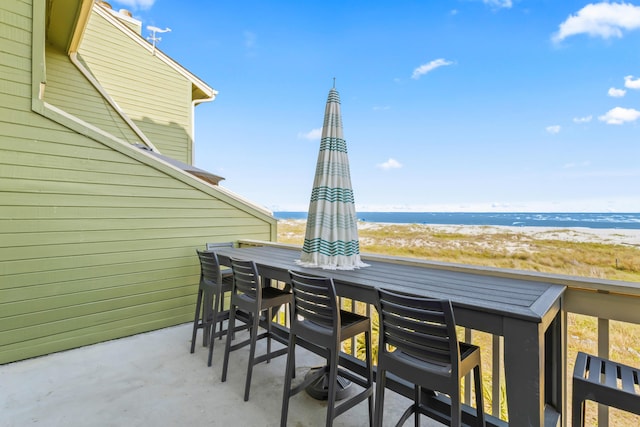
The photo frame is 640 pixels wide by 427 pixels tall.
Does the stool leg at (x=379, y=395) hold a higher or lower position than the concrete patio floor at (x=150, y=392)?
higher

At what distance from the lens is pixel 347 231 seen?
2709 millimetres

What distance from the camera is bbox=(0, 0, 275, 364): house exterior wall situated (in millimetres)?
2920

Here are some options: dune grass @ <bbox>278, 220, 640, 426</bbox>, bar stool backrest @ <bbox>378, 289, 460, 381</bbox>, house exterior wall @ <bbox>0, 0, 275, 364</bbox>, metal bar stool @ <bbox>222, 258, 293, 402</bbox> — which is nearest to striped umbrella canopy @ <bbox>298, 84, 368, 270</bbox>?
metal bar stool @ <bbox>222, 258, 293, 402</bbox>

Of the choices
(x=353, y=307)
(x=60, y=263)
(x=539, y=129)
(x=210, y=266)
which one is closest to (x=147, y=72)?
(x=60, y=263)

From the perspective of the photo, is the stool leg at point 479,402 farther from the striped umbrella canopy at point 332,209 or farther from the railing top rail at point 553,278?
the striped umbrella canopy at point 332,209

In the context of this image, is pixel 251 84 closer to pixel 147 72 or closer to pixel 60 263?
pixel 147 72

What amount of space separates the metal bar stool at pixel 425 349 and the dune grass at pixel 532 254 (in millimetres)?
7334

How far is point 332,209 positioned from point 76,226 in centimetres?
288

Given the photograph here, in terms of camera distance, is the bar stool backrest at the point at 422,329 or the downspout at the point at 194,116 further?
the downspout at the point at 194,116

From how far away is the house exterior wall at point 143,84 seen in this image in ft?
19.1

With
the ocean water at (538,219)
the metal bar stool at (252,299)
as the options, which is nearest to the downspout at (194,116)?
the metal bar stool at (252,299)

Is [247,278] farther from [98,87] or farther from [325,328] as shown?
[98,87]

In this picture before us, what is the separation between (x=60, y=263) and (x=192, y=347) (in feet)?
5.53

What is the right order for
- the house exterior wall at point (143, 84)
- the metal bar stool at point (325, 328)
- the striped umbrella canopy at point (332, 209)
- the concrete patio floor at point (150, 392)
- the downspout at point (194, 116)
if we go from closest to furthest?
the metal bar stool at point (325, 328)
the concrete patio floor at point (150, 392)
the striped umbrella canopy at point (332, 209)
the house exterior wall at point (143, 84)
the downspout at point (194, 116)
